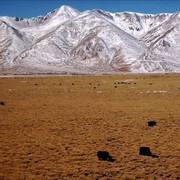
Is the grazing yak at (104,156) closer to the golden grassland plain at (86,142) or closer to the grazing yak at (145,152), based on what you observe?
the golden grassland plain at (86,142)

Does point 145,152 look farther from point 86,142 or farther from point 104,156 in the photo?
point 86,142

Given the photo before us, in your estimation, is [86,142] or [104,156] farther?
[86,142]

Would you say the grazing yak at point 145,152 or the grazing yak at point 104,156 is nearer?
the grazing yak at point 104,156

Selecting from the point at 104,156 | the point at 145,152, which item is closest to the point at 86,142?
the point at 104,156

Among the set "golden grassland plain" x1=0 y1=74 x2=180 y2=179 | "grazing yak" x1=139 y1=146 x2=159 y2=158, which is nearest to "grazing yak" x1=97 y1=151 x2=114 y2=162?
"golden grassland plain" x1=0 y1=74 x2=180 y2=179

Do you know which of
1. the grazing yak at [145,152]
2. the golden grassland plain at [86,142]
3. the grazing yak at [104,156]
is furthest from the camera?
the grazing yak at [145,152]

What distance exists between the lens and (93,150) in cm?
1595

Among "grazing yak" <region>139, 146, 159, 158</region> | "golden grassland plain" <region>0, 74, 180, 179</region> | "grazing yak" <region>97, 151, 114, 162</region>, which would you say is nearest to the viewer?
"golden grassland plain" <region>0, 74, 180, 179</region>

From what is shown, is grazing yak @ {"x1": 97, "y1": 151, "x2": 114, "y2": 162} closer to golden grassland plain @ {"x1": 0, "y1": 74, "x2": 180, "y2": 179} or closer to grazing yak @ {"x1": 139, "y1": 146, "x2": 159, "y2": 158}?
golden grassland plain @ {"x1": 0, "y1": 74, "x2": 180, "y2": 179}

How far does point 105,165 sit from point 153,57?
185630 millimetres

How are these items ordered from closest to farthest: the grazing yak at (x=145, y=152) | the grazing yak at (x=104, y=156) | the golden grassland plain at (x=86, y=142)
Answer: the golden grassland plain at (x=86, y=142)
the grazing yak at (x=104, y=156)
the grazing yak at (x=145, y=152)

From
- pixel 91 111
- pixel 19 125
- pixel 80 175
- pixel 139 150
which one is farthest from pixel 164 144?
pixel 91 111

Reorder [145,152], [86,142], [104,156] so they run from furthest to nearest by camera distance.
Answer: [86,142] → [145,152] → [104,156]

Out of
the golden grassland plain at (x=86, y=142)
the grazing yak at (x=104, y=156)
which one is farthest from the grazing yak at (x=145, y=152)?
the grazing yak at (x=104, y=156)
